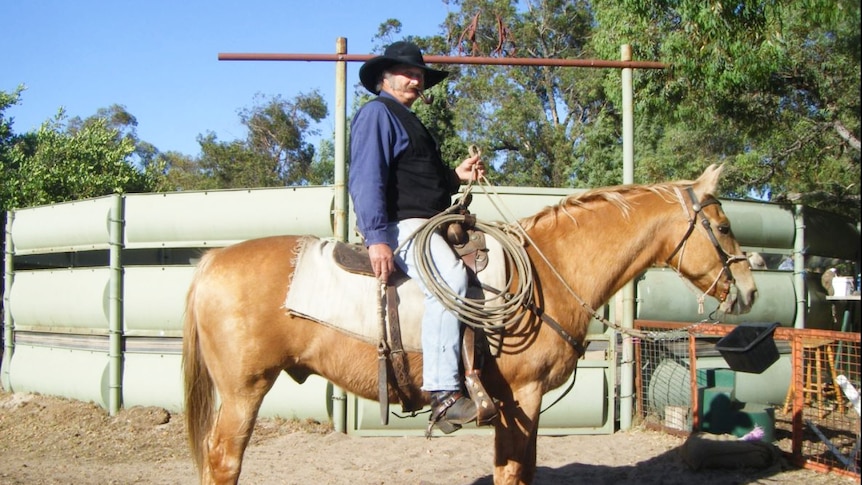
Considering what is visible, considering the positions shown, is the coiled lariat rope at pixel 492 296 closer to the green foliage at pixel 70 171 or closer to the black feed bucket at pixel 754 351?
the black feed bucket at pixel 754 351

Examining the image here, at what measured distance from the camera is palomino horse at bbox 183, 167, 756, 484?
152 inches

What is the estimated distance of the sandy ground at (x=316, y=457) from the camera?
576cm

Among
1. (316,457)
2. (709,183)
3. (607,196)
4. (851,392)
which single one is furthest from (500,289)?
(316,457)

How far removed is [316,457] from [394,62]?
12.7 feet

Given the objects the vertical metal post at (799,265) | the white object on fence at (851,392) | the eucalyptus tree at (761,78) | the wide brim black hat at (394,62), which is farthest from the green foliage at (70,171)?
the white object on fence at (851,392)

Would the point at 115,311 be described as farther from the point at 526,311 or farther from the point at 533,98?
the point at 533,98

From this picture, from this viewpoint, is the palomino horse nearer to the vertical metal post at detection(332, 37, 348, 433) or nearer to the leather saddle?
the leather saddle

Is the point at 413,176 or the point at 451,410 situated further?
the point at 413,176

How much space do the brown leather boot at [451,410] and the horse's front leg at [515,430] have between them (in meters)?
0.27

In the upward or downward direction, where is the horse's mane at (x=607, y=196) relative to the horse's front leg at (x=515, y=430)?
upward

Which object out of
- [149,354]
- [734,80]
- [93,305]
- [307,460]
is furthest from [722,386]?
[93,305]

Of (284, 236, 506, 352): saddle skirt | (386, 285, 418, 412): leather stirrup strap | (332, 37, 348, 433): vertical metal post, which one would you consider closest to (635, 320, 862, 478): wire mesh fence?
(284, 236, 506, 352): saddle skirt

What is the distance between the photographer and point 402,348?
151 inches

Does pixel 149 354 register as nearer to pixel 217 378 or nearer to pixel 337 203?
pixel 337 203
